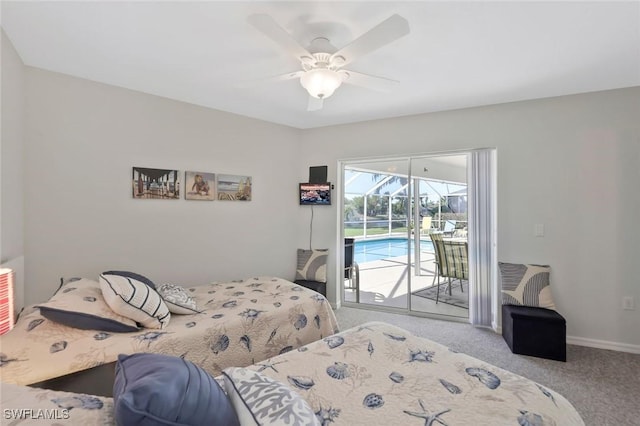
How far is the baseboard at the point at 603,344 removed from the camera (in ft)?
9.62

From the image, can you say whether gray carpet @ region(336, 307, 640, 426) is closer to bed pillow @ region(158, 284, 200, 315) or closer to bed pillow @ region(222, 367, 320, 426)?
bed pillow @ region(158, 284, 200, 315)

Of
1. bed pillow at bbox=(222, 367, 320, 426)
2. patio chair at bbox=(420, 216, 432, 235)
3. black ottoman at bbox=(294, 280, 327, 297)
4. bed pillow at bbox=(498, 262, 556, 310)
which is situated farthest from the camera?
patio chair at bbox=(420, 216, 432, 235)

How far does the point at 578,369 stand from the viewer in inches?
102

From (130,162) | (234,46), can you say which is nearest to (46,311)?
(130,162)

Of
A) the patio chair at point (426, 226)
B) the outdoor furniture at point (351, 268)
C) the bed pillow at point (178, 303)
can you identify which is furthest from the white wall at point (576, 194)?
the bed pillow at point (178, 303)

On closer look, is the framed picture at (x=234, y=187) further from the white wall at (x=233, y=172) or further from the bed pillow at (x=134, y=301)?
the bed pillow at (x=134, y=301)

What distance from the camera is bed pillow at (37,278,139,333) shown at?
68.1 inches

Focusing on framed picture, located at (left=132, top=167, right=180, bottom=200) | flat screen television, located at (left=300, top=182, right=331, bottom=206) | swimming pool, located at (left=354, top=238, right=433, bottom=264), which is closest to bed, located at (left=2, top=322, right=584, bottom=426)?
framed picture, located at (left=132, top=167, right=180, bottom=200)

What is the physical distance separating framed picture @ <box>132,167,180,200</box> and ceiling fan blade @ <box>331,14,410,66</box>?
2.19 metres

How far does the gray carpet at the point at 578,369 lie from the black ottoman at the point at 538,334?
0.07m

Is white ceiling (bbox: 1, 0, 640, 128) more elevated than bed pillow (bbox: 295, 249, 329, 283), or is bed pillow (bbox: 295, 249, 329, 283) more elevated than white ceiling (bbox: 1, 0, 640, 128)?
white ceiling (bbox: 1, 0, 640, 128)

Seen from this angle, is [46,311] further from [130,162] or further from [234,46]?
[234,46]

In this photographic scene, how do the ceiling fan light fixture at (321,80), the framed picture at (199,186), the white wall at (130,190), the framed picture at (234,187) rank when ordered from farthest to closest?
1. the framed picture at (234,187)
2. the framed picture at (199,186)
3. the white wall at (130,190)
4. the ceiling fan light fixture at (321,80)

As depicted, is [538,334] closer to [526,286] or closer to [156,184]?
[526,286]
